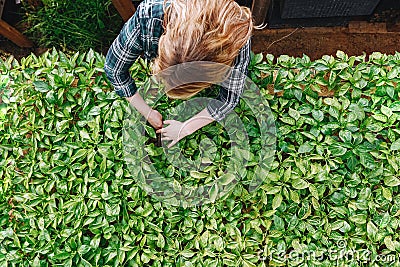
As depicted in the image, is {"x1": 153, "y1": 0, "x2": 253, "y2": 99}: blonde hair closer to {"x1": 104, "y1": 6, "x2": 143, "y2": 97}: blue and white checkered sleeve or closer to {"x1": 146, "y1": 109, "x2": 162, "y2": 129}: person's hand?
{"x1": 104, "y1": 6, "x2": 143, "y2": 97}: blue and white checkered sleeve

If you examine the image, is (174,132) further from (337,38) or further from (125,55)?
(337,38)

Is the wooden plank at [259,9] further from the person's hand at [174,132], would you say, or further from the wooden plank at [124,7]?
the person's hand at [174,132]

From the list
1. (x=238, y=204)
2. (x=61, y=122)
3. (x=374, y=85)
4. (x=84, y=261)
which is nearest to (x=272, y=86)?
(x=374, y=85)

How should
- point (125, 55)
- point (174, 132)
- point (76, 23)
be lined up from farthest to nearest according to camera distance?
point (76, 23) → point (174, 132) → point (125, 55)

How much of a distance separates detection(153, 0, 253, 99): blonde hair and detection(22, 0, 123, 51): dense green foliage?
1.45 meters

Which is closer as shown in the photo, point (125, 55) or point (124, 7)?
point (125, 55)

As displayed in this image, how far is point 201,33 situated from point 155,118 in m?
0.60

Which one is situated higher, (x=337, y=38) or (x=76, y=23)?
(x=76, y=23)

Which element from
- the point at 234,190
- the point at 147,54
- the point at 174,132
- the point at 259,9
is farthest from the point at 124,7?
the point at 234,190

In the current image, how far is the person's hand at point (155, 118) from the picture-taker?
1712 millimetres

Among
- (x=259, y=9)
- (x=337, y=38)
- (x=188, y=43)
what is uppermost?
(x=188, y=43)

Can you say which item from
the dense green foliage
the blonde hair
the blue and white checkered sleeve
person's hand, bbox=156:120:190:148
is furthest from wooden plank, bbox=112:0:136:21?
the blonde hair

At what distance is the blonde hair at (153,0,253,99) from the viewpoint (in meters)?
1.20

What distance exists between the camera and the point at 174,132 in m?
1.69
